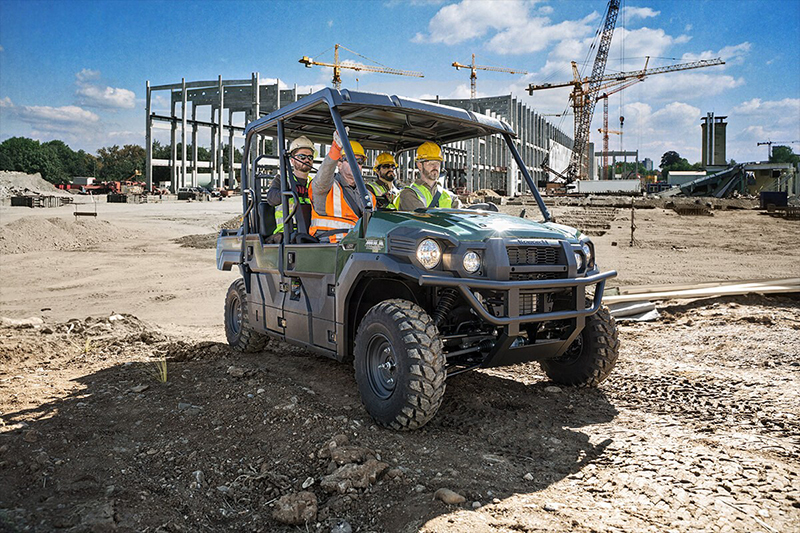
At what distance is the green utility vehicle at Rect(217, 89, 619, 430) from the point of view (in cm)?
392

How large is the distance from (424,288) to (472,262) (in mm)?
639

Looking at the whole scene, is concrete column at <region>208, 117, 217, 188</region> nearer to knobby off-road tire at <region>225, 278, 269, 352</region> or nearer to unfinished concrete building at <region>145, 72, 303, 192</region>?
unfinished concrete building at <region>145, 72, 303, 192</region>

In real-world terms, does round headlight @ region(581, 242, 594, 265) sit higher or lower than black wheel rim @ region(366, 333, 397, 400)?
higher

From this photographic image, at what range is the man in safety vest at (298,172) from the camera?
565 cm

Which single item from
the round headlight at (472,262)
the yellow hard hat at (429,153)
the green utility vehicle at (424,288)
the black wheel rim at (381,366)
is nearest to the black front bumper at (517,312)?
the green utility vehicle at (424,288)

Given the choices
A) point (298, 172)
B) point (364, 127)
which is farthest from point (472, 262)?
point (298, 172)

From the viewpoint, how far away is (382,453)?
3.78 meters

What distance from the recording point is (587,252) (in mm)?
4480

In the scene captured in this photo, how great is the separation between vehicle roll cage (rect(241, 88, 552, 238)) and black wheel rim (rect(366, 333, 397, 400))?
84 cm

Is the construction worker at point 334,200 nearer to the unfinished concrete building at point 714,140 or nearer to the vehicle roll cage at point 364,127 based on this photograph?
the vehicle roll cage at point 364,127

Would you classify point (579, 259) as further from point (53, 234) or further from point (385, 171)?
point (53, 234)

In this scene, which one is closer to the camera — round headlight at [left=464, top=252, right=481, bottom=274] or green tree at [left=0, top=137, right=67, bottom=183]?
round headlight at [left=464, top=252, right=481, bottom=274]

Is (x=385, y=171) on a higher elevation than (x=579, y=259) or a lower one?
higher

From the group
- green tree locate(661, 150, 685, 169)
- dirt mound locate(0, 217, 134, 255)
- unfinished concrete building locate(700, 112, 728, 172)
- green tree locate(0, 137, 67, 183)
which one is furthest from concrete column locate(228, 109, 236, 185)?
green tree locate(661, 150, 685, 169)
